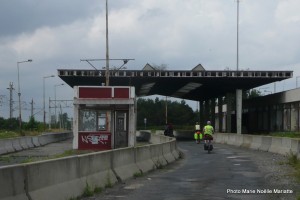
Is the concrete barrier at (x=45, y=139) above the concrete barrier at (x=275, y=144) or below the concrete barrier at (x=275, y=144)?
below

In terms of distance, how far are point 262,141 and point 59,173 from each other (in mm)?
23360

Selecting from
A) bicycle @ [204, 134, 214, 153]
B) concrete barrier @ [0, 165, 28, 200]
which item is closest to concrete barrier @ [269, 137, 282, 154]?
bicycle @ [204, 134, 214, 153]

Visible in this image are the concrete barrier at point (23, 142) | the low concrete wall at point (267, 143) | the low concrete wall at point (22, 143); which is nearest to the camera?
the low concrete wall at point (267, 143)

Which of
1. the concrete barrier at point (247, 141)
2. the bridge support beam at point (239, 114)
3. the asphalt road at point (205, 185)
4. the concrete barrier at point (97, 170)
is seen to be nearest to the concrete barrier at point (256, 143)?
the concrete barrier at point (247, 141)

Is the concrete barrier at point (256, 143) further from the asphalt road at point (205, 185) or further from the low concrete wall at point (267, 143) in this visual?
the asphalt road at point (205, 185)

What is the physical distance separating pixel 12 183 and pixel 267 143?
24264 mm

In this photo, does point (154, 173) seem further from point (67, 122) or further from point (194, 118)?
point (67, 122)

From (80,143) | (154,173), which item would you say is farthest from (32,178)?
(80,143)

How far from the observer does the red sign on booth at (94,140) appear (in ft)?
99.9

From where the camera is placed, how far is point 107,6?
167 ft

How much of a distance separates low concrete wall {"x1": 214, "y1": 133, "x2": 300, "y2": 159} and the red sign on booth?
8.71 metres

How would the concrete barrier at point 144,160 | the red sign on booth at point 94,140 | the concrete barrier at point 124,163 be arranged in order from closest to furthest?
the concrete barrier at point 124,163, the concrete barrier at point 144,160, the red sign on booth at point 94,140

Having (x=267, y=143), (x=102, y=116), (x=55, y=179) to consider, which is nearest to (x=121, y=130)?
(x=102, y=116)

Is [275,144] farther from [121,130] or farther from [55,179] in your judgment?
[55,179]
